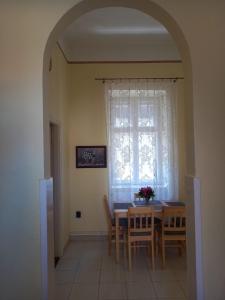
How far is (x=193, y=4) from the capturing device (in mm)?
2016

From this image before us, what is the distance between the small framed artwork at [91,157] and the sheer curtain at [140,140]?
19 cm

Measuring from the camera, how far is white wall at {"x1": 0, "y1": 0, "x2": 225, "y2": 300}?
1.95 metres

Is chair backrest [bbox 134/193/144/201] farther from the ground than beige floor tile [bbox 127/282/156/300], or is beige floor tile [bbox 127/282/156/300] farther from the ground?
chair backrest [bbox 134/193/144/201]

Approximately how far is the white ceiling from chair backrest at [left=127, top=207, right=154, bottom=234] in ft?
9.17

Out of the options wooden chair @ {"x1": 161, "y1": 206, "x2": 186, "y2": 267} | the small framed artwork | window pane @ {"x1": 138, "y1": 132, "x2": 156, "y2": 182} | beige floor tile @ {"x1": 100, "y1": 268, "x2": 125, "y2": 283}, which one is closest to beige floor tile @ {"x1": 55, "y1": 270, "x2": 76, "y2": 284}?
beige floor tile @ {"x1": 100, "y1": 268, "x2": 125, "y2": 283}

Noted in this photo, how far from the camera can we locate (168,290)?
3.42 metres

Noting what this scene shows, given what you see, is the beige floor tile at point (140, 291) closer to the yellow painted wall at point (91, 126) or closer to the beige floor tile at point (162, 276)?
the beige floor tile at point (162, 276)

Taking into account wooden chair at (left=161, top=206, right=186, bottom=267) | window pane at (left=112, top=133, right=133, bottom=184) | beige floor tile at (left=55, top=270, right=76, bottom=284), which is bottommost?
beige floor tile at (left=55, top=270, right=76, bottom=284)

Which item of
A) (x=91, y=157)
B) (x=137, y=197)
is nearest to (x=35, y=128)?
(x=137, y=197)

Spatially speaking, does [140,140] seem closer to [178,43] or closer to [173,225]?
[173,225]

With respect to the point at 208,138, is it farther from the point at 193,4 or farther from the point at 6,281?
the point at 6,281

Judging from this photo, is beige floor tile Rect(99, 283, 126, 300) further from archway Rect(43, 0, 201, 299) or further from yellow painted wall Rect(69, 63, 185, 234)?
yellow painted wall Rect(69, 63, 185, 234)

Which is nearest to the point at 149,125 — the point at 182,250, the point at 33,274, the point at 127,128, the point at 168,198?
the point at 127,128

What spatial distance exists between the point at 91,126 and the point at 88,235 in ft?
6.74
